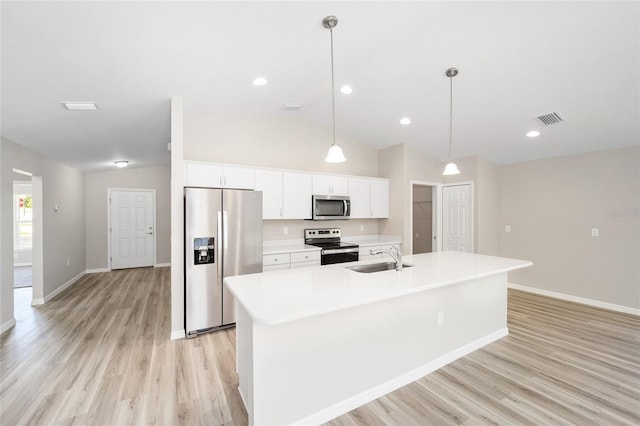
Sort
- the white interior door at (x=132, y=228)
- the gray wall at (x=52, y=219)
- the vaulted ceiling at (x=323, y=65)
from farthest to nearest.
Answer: the white interior door at (x=132, y=228) < the gray wall at (x=52, y=219) < the vaulted ceiling at (x=323, y=65)

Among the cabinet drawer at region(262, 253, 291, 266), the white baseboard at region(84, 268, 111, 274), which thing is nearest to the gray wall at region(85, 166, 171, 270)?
the white baseboard at region(84, 268, 111, 274)

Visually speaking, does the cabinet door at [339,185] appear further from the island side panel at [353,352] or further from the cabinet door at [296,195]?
the island side panel at [353,352]

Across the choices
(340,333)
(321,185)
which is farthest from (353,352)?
(321,185)

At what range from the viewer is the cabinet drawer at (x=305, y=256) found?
13.4ft

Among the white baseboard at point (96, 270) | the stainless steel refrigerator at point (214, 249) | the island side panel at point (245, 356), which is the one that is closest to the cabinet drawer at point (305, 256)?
the stainless steel refrigerator at point (214, 249)

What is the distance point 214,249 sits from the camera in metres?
3.28

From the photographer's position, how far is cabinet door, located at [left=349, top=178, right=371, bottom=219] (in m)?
4.89

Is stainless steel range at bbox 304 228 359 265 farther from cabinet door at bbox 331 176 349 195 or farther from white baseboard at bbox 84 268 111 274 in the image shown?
white baseboard at bbox 84 268 111 274

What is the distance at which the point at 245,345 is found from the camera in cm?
201

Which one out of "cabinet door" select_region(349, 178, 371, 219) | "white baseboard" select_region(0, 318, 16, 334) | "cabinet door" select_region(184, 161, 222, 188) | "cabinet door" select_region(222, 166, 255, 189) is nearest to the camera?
"white baseboard" select_region(0, 318, 16, 334)

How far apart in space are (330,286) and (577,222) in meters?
4.63

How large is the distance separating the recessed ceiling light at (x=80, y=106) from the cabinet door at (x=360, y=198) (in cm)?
350

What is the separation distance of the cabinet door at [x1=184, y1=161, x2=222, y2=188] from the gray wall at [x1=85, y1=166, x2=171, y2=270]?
4.29m

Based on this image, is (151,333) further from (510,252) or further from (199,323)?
(510,252)
